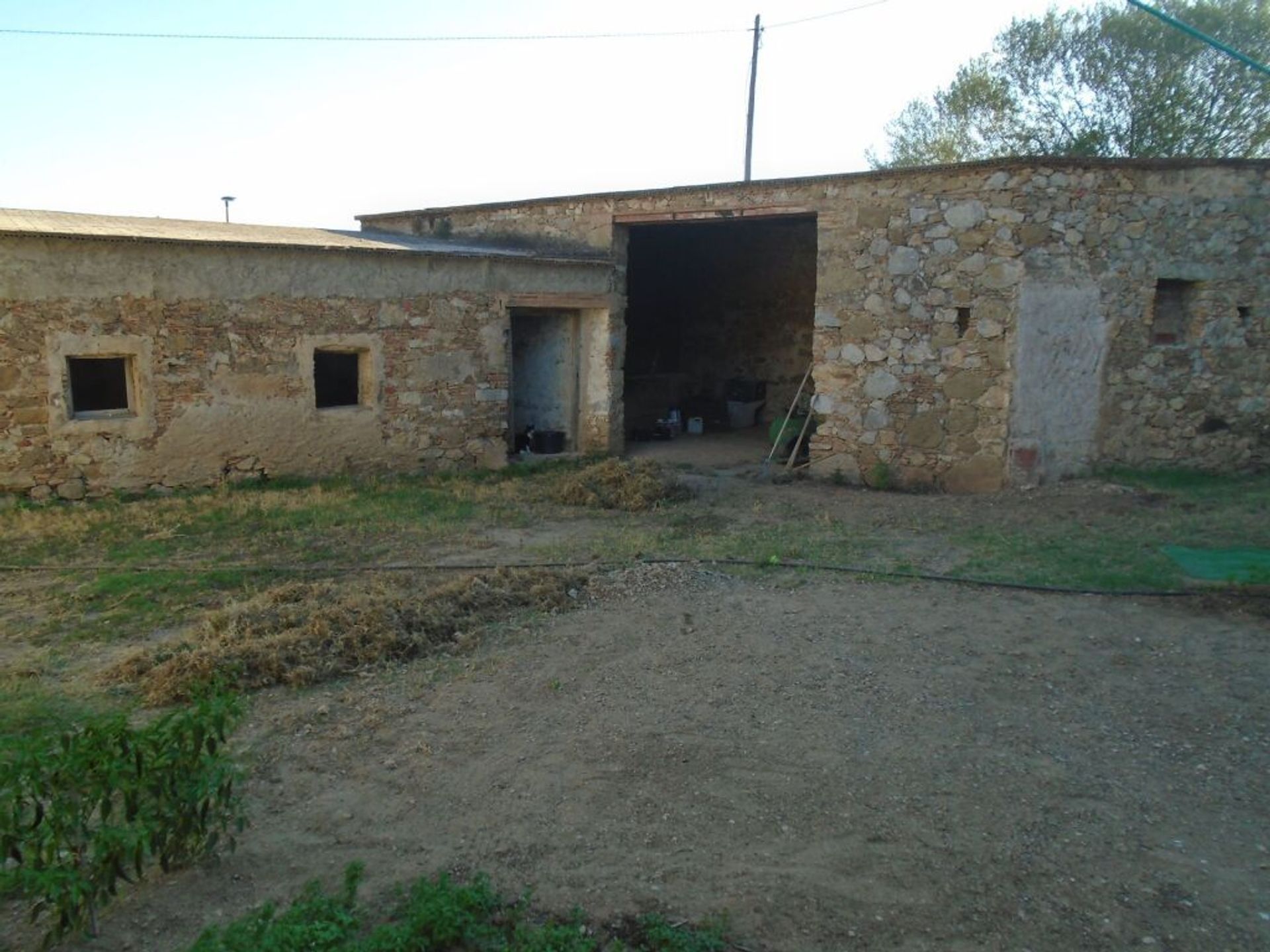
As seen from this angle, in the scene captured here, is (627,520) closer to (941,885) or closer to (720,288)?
(941,885)

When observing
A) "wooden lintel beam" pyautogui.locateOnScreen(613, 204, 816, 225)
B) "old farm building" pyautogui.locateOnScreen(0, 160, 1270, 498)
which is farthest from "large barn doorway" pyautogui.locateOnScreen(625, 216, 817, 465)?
"old farm building" pyautogui.locateOnScreen(0, 160, 1270, 498)

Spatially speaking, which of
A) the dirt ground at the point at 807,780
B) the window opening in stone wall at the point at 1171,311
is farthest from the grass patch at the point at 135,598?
the window opening in stone wall at the point at 1171,311

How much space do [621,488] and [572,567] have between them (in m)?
2.87

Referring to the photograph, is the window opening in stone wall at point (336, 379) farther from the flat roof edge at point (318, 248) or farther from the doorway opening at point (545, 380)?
the doorway opening at point (545, 380)

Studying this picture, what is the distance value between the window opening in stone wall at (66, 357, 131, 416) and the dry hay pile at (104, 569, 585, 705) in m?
6.38

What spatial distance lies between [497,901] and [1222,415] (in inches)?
442

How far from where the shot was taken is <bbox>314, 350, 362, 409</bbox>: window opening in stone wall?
13016 mm

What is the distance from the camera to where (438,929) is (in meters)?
3.30

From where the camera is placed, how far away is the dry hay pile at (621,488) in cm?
1055

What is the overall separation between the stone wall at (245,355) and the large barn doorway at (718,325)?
4682 millimetres

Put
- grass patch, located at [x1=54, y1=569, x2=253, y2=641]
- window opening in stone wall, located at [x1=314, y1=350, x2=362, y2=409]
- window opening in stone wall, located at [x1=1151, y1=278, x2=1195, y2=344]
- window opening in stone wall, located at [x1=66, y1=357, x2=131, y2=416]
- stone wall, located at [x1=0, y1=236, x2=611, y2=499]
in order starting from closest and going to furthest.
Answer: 1. grass patch, located at [x1=54, y1=569, x2=253, y2=641]
2. stone wall, located at [x1=0, y1=236, x2=611, y2=499]
3. window opening in stone wall, located at [x1=1151, y1=278, x2=1195, y2=344]
4. window opening in stone wall, located at [x1=66, y1=357, x2=131, y2=416]
5. window opening in stone wall, located at [x1=314, y1=350, x2=362, y2=409]

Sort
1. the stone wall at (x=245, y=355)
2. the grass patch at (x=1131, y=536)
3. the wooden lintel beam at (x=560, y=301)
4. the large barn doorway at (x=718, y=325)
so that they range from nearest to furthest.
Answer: the grass patch at (x=1131, y=536) < the stone wall at (x=245, y=355) < the wooden lintel beam at (x=560, y=301) < the large barn doorway at (x=718, y=325)

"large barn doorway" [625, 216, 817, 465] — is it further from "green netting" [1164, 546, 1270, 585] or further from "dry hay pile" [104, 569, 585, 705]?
"dry hay pile" [104, 569, 585, 705]

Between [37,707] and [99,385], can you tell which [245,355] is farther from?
[37,707]
